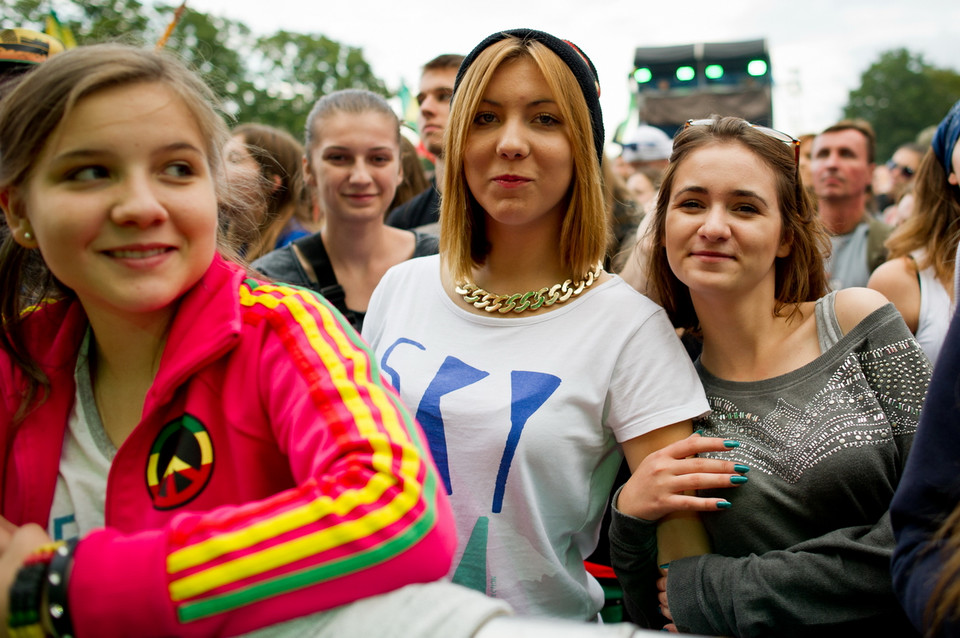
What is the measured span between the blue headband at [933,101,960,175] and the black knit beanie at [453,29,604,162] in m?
1.12

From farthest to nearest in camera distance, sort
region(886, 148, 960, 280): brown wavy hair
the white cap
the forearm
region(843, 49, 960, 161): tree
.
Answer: region(843, 49, 960, 161): tree
the white cap
region(886, 148, 960, 280): brown wavy hair
the forearm

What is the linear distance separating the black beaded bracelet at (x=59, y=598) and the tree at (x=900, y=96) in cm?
6202

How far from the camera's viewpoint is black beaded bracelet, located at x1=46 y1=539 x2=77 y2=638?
926mm

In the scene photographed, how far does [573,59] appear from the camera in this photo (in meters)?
2.02

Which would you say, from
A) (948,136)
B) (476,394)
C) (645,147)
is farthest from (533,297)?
(645,147)

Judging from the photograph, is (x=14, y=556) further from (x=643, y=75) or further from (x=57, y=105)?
(x=643, y=75)

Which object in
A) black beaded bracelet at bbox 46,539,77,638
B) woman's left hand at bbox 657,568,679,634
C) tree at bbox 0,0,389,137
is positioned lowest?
woman's left hand at bbox 657,568,679,634

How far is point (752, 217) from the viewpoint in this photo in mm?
1995

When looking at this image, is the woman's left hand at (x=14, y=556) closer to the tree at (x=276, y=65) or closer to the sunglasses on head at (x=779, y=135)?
the sunglasses on head at (x=779, y=135)

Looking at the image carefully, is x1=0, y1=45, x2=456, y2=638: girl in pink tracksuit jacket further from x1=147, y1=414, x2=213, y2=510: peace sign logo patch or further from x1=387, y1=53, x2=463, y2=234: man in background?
x1=387, y1=53, x2=463, y2=234: man in background

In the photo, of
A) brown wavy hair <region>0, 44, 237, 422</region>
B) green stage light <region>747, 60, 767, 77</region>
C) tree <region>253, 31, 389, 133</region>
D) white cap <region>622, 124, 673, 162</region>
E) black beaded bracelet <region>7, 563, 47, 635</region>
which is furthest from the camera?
tree <region>253, 31, 389, 133</region>

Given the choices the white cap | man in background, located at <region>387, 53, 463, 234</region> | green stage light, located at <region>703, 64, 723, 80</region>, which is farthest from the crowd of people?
green stage light, located at <region>703, 64, 723, 80</region>

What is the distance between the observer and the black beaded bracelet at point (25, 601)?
92cm

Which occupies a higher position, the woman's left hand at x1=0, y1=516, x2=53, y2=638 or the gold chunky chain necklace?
the gold chunky chain necklace
